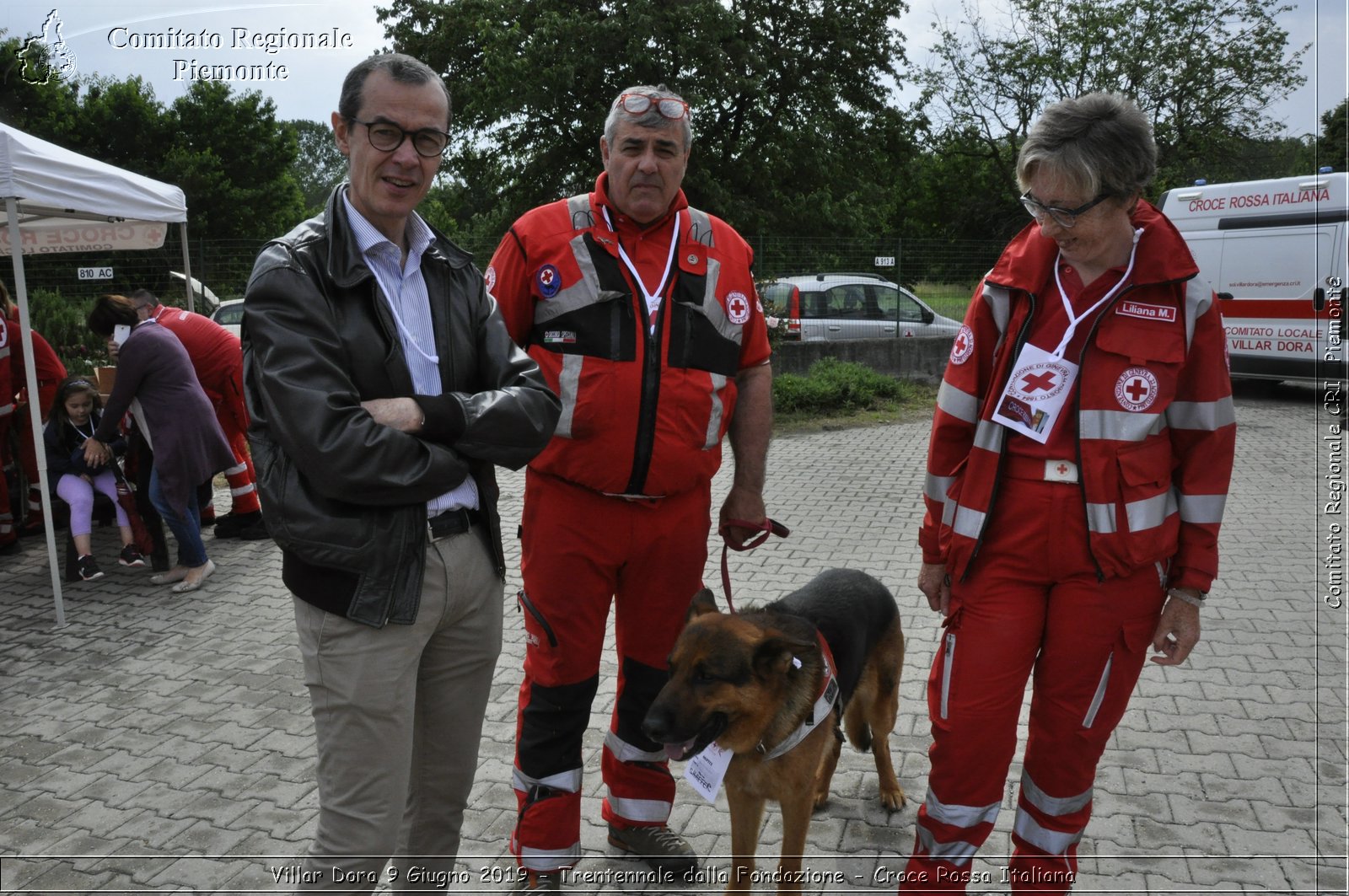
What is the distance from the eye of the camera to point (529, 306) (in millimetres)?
3109

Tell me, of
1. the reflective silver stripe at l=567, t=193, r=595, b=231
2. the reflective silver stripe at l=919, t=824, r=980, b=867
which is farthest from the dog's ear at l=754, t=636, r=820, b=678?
the reflective silver stripe at l=567, t=193, r=595, b=231

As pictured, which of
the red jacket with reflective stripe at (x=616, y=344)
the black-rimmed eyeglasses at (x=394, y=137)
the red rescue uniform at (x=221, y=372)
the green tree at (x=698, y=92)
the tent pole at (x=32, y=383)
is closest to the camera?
the black-rimmed eyeglasses at (x=394, y=137)

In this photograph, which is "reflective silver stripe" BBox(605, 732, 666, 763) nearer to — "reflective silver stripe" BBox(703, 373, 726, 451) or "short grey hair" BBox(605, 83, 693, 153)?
"reflective silver stripe" BBox(703, 373, 726, 451)

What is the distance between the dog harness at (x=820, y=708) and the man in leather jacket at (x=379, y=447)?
1.02 metres

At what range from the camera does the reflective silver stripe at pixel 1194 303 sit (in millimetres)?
2506

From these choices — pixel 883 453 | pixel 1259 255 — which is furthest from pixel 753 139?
pixel 883 453

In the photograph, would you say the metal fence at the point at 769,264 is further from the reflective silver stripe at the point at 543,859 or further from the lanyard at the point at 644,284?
the reflective silver stripe at the point at 543,859

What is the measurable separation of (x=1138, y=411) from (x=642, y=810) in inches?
83.0

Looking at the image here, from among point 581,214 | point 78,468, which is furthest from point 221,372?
point 581,214

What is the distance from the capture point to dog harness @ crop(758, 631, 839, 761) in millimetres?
2939

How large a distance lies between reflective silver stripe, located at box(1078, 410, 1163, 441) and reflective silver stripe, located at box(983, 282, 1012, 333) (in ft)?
1.18

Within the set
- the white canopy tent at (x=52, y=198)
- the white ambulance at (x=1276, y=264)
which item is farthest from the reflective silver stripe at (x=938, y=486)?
the white ambulance at (x=1276, y=264)

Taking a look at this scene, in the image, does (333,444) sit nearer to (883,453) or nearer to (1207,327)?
(1207,327)

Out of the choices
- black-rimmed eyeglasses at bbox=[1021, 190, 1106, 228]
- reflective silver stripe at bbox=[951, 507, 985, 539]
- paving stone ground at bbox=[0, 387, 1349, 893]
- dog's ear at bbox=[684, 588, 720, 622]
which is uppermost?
black-rimmed eyeglasses at bbox=[1021, 190, 1106, 228]
